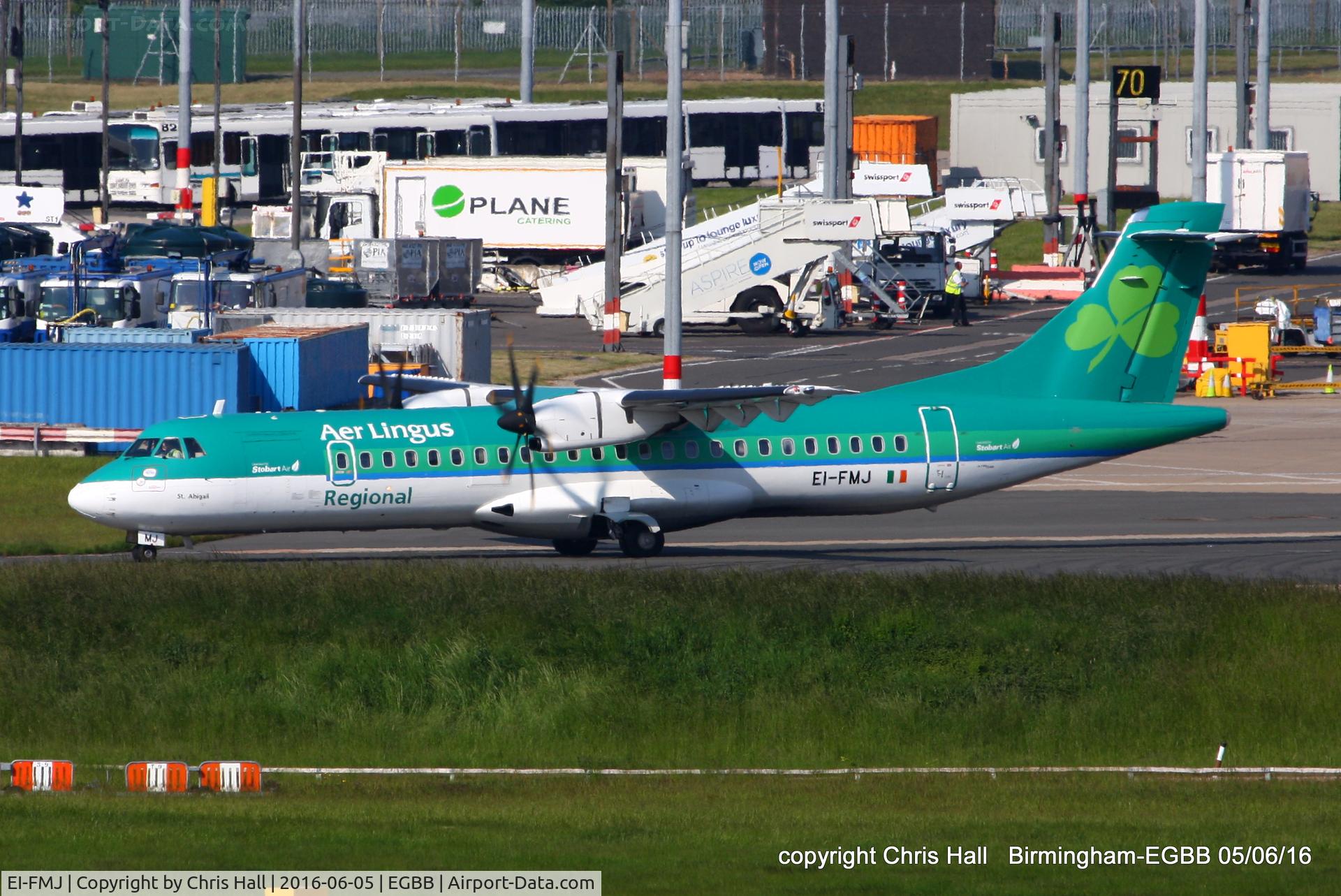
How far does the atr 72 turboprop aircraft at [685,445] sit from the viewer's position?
27047 millimetres

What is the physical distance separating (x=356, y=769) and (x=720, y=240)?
46.5 m

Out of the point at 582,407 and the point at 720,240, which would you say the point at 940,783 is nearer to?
the point at 582,407

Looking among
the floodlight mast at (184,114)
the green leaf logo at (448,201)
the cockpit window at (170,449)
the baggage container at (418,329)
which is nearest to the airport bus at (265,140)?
the floodlight mast at (184,114)

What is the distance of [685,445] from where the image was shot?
95.1 feet

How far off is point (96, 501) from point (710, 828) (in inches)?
601

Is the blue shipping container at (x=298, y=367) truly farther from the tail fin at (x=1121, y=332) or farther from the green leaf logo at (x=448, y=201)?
the green leaf logo at (x=448, y=201)

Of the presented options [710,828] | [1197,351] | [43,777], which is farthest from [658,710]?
[1197,351]

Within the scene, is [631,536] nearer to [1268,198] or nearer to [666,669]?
[666,669]

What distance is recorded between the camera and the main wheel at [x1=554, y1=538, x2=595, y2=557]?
29.8m

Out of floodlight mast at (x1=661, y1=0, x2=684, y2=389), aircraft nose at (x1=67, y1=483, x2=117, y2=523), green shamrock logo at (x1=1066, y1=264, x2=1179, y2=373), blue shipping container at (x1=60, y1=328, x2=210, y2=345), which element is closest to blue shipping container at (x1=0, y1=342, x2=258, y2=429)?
blue shipping container at (x1=60, y1=328, x2=210, y2=345)

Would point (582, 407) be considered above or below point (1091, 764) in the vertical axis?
above

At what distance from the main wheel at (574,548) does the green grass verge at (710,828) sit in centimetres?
1209

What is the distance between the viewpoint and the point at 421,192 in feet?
246

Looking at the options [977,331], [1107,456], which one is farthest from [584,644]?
[977,331]
